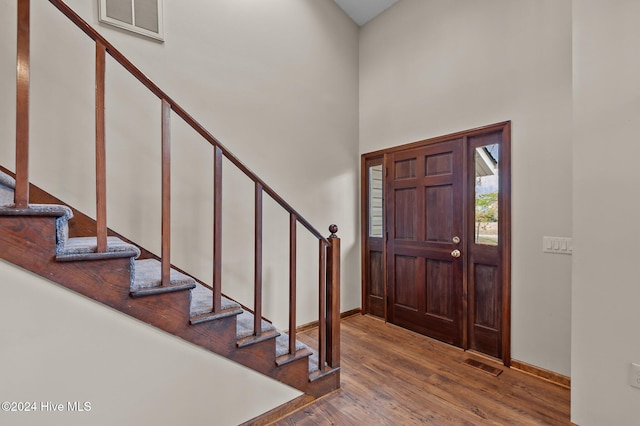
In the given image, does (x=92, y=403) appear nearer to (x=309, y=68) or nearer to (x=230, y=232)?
(x=230, y=232)

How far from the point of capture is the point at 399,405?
1901 mm

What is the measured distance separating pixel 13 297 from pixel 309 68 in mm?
2954

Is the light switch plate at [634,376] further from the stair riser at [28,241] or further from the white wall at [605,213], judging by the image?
the stair riser at [28,241]

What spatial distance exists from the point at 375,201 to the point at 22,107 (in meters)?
3.05

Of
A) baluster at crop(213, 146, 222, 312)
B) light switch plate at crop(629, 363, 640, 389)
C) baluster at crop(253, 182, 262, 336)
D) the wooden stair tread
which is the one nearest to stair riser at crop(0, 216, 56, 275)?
the wooden stair tread

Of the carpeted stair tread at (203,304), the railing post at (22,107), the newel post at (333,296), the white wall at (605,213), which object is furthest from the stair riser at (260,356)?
the white wall at (605,213)

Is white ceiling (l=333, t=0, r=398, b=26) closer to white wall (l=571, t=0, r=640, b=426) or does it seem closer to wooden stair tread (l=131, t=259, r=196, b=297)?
white wall (l=571, t=0, r=640, b=426)

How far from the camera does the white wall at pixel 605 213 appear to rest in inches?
58.1

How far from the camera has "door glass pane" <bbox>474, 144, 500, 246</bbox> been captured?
8.24 ft

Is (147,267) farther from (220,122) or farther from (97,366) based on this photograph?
(220,122)

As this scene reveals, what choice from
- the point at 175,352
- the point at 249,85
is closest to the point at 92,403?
the point at 175,352

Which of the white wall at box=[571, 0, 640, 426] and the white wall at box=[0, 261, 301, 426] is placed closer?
the white wall at box=[0, 261, 301, 426]

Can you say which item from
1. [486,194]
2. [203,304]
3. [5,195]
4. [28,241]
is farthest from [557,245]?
[5,195]

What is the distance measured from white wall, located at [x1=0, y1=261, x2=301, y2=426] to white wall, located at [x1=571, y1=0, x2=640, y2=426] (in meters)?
1.97
